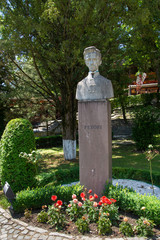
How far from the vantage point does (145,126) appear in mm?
10891

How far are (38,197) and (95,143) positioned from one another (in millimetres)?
1784

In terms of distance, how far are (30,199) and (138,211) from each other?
232cm

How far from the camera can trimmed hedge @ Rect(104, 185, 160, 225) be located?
371 centimetres

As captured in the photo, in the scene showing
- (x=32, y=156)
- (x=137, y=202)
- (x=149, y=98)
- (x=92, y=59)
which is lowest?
(x=137, y=202)

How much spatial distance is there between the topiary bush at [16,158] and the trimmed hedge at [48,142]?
8759 mm

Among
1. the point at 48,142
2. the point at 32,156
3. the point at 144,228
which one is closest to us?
the point at 144,228

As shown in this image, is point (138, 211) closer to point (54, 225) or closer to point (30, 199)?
point (54, 225)

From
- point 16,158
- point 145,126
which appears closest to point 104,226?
point 16,158

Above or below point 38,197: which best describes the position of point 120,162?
below

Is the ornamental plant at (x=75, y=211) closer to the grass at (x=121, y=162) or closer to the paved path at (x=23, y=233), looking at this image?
the paved path at (x=23, y=233)

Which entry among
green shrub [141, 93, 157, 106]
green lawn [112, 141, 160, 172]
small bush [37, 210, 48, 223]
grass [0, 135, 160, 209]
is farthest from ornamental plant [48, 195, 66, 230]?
green shrub [141, 93, 157, 106]

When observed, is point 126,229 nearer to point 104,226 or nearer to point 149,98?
point 104,226

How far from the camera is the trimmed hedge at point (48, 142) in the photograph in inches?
551

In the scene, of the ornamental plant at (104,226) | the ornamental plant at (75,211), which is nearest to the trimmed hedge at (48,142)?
the ornamental plant at (75,211)
